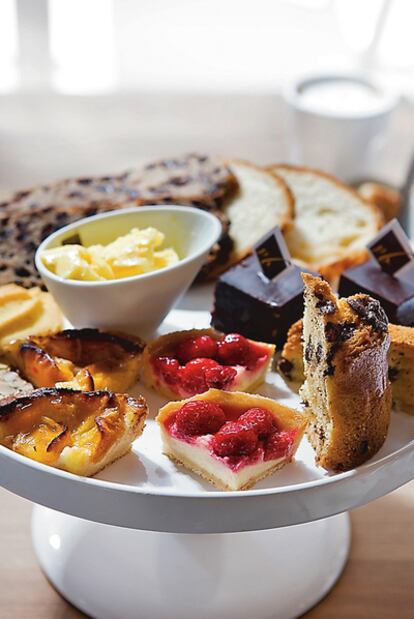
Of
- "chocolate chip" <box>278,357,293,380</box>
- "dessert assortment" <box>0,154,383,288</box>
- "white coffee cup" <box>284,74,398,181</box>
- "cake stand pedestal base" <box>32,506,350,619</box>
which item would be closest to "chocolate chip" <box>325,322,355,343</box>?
"chocolate chip" <box>278,357,293,380</box>

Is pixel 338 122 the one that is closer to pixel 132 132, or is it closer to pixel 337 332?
pixel 132 132

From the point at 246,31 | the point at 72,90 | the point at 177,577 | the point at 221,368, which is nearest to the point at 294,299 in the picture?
the point at 221,368

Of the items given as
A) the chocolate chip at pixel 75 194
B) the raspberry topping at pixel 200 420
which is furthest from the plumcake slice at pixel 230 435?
the chocolate chip at pixel 75 194

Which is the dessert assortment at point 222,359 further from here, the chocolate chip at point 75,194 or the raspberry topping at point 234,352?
the chocolate chip at point 75,194

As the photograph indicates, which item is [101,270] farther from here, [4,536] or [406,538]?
[406,538]

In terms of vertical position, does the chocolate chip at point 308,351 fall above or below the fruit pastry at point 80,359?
above

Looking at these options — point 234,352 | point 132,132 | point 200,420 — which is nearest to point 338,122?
point 132,132
